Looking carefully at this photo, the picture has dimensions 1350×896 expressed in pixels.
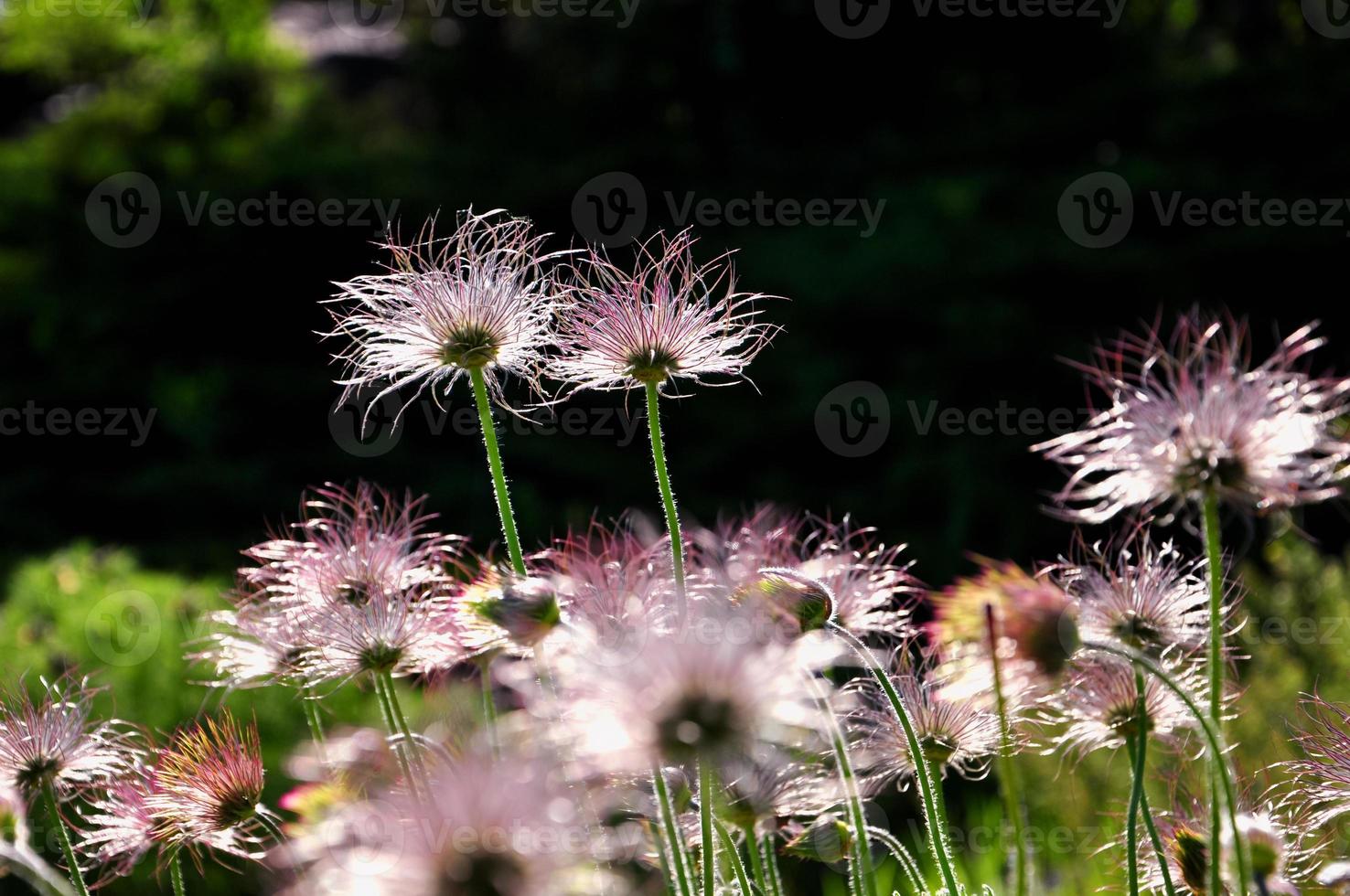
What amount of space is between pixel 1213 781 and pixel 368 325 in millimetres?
1119

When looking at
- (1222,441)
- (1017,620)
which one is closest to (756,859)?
(1017,620)

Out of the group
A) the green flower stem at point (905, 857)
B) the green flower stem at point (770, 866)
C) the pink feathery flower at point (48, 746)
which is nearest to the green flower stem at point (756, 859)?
the green flower stem at point (770, 866)

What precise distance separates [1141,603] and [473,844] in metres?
0.99

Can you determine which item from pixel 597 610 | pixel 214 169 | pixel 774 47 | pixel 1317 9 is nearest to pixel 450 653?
pixel 597 610

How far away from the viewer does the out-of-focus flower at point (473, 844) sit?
2.72 ft

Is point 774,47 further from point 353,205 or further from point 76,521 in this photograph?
point 76,521

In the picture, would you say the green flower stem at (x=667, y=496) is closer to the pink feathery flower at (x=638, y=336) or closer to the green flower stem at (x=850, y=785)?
the pink feathery flower at (x=638, y=336)

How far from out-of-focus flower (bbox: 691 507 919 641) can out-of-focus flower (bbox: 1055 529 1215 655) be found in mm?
211

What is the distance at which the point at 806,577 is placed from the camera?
1336 mm

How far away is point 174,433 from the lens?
883cm

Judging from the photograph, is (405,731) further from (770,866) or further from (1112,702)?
(1112,702)

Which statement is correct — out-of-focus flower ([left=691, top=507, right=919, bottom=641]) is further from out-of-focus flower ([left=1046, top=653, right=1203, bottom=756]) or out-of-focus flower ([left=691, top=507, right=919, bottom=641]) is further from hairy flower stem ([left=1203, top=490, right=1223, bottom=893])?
hairy flower stem ([left=1203, top=490, right=1223, bottom=893])

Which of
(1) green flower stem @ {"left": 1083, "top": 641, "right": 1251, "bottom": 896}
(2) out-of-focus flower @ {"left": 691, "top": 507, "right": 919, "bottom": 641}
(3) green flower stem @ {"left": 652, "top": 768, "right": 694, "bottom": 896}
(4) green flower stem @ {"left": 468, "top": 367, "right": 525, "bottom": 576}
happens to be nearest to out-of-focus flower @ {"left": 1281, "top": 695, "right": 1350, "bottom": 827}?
(1) green flower stem @ {"left": 1083, "top": 641, "right": 1251, "bottom": 896}

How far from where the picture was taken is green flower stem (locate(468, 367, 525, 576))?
1.33 metres
